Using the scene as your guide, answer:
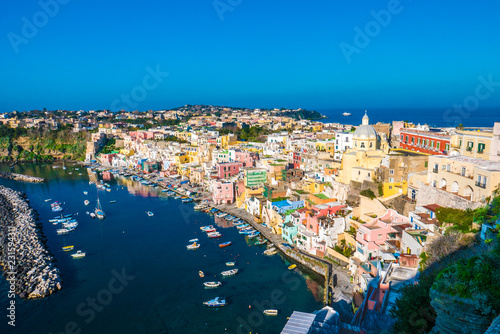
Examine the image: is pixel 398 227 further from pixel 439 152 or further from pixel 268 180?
pixel 268 180

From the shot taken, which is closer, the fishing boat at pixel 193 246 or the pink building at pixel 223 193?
the fishing boat at pixel 193 246

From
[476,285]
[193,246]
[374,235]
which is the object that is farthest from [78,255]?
[476,285]

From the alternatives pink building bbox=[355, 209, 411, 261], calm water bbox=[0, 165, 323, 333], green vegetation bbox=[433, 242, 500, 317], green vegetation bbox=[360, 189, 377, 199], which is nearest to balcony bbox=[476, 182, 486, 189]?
pink building bbox=[355, 209, 411, 261]

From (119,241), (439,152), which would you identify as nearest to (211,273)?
(119,241)

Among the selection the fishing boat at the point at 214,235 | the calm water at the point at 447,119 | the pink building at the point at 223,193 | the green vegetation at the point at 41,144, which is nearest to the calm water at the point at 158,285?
the fishing boat at the point at 214,235

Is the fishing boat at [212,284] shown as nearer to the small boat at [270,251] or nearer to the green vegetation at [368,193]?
Answer: the small boat at [270,251]
